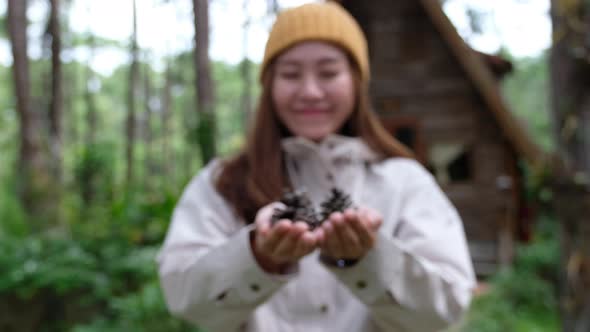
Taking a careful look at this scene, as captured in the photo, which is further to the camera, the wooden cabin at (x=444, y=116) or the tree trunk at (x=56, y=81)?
the tree trunk at (x=56, y=81)

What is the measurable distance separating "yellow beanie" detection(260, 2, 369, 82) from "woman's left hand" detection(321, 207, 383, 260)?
0.72 m

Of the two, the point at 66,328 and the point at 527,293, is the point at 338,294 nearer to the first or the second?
the point at 66,328

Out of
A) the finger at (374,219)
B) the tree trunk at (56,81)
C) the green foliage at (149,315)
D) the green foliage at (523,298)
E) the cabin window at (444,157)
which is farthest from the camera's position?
the tree trunk at (56,81)

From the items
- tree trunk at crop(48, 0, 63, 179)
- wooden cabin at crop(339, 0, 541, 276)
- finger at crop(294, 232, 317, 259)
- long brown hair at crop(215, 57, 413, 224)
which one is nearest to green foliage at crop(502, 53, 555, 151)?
wooden cabin at crop(339, 0, 541, 276)

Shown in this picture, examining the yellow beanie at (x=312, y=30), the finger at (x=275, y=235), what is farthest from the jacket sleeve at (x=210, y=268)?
the yellow beanie at (x=312, y=30)

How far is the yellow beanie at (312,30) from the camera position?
1.86m

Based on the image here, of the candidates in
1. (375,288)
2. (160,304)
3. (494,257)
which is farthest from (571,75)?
(494,257)

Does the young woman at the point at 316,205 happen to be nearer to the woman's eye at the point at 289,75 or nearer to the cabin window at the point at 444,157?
the woman's eye at the point at 289,75

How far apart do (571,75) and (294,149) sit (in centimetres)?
183

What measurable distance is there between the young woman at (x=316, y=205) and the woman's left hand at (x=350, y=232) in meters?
0.01

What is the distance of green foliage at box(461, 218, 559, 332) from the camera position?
6.65 m

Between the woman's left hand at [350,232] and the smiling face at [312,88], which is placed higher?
the smiling face at [312,88]

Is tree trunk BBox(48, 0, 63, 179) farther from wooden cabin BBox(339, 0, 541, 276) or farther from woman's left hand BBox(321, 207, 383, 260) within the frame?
woman's left hand BBox(321, 207, 383, 260)

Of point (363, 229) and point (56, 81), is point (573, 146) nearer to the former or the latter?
point (363, 229)
